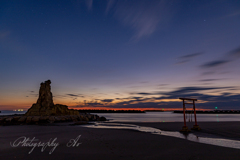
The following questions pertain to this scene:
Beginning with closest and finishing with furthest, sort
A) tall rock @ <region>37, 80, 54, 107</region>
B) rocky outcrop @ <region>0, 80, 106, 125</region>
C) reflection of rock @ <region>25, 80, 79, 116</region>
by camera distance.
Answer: rocky outcrop @ <region>0, 80, 106, 125</region> → reflection of rock @ <region>25, 80, 79, 116</region> → tall rock @ <region>37, 80, 54, 107</region>

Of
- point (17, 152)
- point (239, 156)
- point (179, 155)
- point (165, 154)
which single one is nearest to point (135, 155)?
point (165, 154)

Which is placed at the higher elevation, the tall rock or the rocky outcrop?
the tall rock

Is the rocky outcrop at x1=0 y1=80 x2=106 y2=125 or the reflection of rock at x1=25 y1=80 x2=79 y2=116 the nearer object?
the rocky outcrop at x1=0 y1=80 x2=106 y2=125

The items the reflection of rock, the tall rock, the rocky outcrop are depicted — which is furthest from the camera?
the tall rock

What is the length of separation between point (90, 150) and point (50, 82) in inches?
1456

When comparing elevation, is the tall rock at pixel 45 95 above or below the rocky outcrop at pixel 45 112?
above

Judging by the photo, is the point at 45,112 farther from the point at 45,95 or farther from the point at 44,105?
the point at 45,95

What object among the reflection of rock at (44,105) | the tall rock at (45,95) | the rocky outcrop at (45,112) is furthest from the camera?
the tall rock at (45,95)

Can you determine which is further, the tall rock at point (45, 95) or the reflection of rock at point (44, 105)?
the tall rock at point (45, 95)

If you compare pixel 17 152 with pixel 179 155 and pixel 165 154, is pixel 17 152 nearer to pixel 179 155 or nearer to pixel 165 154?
pixel 165 154

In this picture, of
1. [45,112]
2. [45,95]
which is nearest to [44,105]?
[45,112]

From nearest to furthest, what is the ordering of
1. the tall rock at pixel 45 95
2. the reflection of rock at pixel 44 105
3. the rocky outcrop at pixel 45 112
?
1. the rocky outcrop at pixel 45 112
2. the reflection of rock at pixel 44 105
3. the tall rock at pixel 45 95

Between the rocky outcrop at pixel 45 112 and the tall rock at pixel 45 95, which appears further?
the tall rock at pixel 45 95

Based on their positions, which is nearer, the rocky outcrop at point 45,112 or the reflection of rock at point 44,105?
the rocky outcrop at point 45,112
